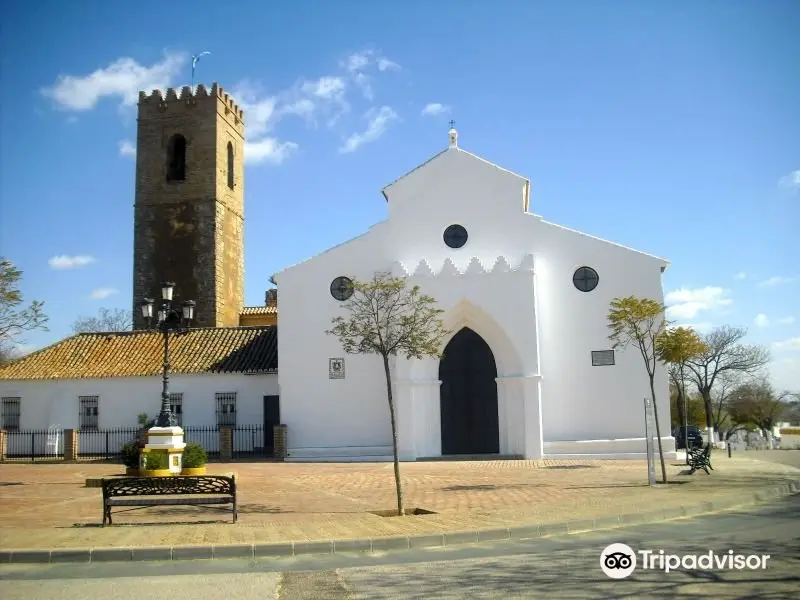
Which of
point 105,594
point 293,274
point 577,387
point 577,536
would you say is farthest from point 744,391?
point 105,594

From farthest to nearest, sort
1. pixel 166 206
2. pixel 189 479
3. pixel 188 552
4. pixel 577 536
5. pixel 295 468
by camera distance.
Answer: pixel 166 206, pixel 295 468, pixel 189 479, pixel 577 536, pixel 188 552

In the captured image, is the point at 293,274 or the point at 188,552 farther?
the point at 293,274

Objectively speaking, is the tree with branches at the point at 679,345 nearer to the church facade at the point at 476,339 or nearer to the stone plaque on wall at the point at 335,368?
the church facade at the point at 476,339

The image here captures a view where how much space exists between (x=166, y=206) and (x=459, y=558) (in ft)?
103

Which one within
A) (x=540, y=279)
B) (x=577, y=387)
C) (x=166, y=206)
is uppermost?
(x=166, y=206)

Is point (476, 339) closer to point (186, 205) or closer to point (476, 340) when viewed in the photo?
point (476, 340)

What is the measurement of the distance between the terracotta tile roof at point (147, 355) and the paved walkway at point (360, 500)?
717 cm

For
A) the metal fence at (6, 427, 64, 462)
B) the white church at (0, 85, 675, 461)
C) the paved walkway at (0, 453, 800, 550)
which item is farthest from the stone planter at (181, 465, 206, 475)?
the metal fence at (6, 427, 64, 462)

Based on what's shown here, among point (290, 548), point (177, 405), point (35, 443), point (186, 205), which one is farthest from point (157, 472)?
point (186, 205)

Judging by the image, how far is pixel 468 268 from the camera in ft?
81.4

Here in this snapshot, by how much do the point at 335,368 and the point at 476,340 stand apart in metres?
4.92

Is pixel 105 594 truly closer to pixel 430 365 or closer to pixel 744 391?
pixel 430 365

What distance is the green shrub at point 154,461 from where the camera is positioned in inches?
687

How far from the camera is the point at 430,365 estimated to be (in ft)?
81.6
